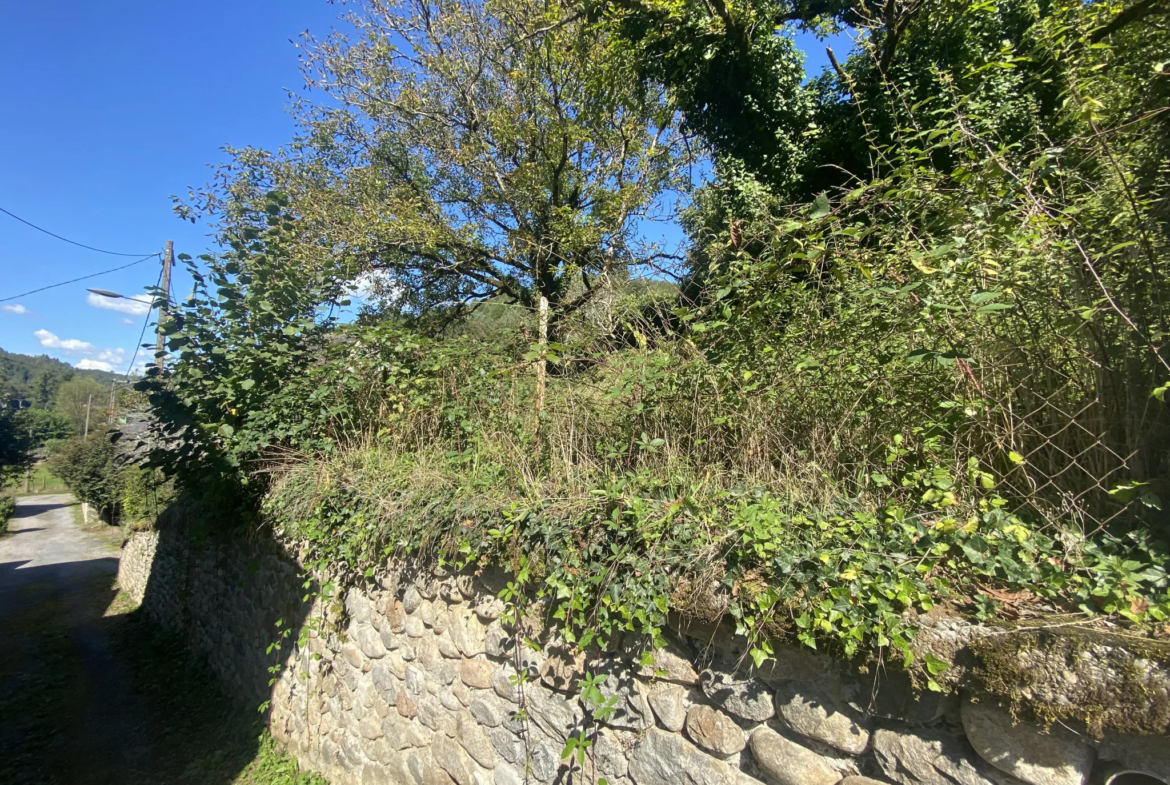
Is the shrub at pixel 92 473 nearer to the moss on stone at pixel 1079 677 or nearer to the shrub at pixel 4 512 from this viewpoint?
the shrub at pixel 4 512

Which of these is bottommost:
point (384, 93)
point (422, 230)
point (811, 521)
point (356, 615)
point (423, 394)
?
point (356, 615)

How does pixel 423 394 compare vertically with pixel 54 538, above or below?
above

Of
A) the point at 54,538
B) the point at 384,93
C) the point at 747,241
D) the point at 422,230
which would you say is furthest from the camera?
the point at 54,538

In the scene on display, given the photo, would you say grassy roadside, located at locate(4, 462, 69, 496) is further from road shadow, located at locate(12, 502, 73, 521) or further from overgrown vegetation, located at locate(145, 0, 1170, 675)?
overgrown vegetation, located at locate(145, 0, 1170, 675)

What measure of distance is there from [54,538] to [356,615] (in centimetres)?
2522

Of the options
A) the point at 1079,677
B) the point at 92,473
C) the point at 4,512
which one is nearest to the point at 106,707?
the point at 1079,677

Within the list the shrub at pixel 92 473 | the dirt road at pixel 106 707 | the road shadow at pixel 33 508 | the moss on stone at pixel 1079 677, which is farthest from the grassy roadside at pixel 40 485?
the moss on stone at pixel 1079 677

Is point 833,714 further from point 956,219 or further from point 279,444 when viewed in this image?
point 279,444

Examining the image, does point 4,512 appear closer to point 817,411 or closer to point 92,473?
point 92,473

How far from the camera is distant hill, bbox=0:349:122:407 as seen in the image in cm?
6225

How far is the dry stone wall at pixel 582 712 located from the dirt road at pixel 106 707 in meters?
0.56

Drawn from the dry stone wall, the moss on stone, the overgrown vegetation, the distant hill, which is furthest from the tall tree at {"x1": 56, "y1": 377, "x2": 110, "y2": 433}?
the moss on stone

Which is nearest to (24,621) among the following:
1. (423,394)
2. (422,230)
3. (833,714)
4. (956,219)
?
(422,230)

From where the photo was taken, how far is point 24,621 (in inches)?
348
